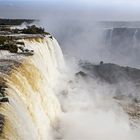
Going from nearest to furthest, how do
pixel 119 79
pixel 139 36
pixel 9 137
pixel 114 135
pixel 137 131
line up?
pixel 9 137, pixel 114 135, pixel 137 131, pixel 119 79, pixel 139 36

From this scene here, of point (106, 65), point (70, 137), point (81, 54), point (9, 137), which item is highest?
point (81, 54)

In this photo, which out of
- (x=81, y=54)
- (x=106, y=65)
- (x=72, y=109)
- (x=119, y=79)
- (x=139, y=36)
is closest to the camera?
(x=72, y=109)

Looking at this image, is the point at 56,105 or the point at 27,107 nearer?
the point at 27,107

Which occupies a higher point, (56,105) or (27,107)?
(56,105)

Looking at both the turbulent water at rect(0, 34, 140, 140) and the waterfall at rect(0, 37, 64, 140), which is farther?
the turbulent water at rect(0, 34, 140, 140)

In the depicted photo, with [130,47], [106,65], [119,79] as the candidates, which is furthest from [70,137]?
[130,47]

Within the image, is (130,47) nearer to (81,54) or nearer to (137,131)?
(81,54)

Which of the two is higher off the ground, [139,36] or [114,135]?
[139,36]

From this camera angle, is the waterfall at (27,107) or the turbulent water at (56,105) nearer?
the waterfall at (27,107)
